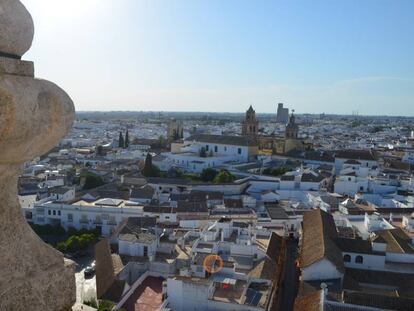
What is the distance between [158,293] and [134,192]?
11.9 metres

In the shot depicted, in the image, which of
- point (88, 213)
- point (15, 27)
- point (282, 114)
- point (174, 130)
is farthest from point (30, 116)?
point (282, 114)

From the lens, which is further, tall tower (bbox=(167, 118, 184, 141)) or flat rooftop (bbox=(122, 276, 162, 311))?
tall tower (bbox=(167, 118, 184, 141))

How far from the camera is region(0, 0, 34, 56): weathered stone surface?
1557mm

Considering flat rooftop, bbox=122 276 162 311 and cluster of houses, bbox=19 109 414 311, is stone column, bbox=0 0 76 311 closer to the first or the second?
cluster of houses, bbox=19 109 414 311

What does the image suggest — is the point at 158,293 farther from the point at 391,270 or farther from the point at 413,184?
the point at 413,184

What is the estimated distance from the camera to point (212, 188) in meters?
27.3

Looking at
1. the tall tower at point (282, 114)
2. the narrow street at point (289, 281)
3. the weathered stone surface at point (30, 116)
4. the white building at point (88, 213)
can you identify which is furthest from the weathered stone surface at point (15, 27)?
the tall tower at point (282, 114)

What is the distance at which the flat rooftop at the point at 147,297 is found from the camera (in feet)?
38.8

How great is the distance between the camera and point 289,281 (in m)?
16.2

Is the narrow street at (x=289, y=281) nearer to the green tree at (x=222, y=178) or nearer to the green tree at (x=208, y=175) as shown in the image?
the green tree at (x=222, y=178)

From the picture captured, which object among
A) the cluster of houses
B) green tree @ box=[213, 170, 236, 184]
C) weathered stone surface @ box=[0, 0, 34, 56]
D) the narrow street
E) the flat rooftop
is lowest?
the narrow street

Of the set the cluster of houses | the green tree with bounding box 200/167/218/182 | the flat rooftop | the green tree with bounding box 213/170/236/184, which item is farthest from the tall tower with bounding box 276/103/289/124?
the flat rooftop

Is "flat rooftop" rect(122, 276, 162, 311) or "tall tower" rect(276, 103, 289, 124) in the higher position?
"tall tower" rect(276, 103, 289, 124)

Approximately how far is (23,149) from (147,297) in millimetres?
11777
